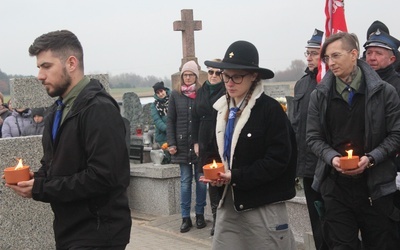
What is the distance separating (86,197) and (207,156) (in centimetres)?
128

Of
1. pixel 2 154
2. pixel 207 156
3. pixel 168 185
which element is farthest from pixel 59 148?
pixel 168 185

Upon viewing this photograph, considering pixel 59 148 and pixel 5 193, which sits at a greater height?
pixel 59 148

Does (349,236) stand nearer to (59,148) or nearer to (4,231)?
(59,148)

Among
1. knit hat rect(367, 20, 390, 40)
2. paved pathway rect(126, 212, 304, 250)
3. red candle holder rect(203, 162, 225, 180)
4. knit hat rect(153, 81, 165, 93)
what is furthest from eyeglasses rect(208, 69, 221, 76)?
knit hat rect(153, 81, 165, 93)

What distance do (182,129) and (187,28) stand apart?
828 cm

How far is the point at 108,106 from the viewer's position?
134 inches

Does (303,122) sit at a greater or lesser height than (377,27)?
lesser

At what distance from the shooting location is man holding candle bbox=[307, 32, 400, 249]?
433cm

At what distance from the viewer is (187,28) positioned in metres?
15.5

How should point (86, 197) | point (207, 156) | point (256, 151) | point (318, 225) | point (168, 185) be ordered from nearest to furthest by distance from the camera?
point (86, 197)
point (256, 151)
point (207, 156)
point (318, 225)
point (168, 185)

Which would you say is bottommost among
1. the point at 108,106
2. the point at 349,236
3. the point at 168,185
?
the point at 168,185

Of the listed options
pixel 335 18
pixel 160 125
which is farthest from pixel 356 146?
pixel 160 125

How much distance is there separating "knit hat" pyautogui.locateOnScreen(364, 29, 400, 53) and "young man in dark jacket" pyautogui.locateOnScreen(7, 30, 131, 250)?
2480mm

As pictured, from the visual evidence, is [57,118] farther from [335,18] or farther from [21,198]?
[335,18]
